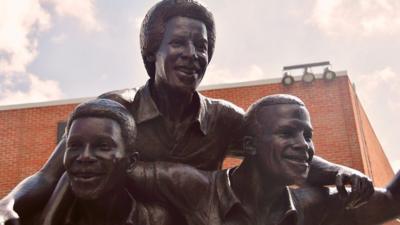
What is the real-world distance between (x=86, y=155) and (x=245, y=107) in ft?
40.0

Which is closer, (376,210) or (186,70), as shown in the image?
(186,70)

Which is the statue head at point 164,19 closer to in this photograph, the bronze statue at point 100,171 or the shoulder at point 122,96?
the shoulder at point 122,96

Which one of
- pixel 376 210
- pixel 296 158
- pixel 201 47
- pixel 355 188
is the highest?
pixel 201 47

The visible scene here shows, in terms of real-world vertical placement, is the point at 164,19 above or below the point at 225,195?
above

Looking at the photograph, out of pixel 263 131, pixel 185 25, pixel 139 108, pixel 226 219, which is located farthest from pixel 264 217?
pixel 185 25

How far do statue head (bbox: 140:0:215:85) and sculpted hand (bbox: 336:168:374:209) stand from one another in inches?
31.5

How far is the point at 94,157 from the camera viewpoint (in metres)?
2.32

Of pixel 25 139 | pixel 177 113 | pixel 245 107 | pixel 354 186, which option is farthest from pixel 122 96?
pixel 25 139

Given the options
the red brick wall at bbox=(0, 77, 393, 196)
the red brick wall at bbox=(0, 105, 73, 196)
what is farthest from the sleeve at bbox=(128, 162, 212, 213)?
the red brick wall at bbox=(0, 105, 73, 196)

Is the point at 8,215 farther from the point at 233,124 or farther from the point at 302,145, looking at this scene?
the point at 302,145

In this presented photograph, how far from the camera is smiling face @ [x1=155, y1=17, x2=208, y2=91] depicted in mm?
2549

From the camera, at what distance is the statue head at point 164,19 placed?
2.65 m

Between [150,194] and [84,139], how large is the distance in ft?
1.38

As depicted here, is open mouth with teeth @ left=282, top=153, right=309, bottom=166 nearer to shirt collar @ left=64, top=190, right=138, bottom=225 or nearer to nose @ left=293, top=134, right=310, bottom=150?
nose @ left=293, top=134, right=310, bottom=150
